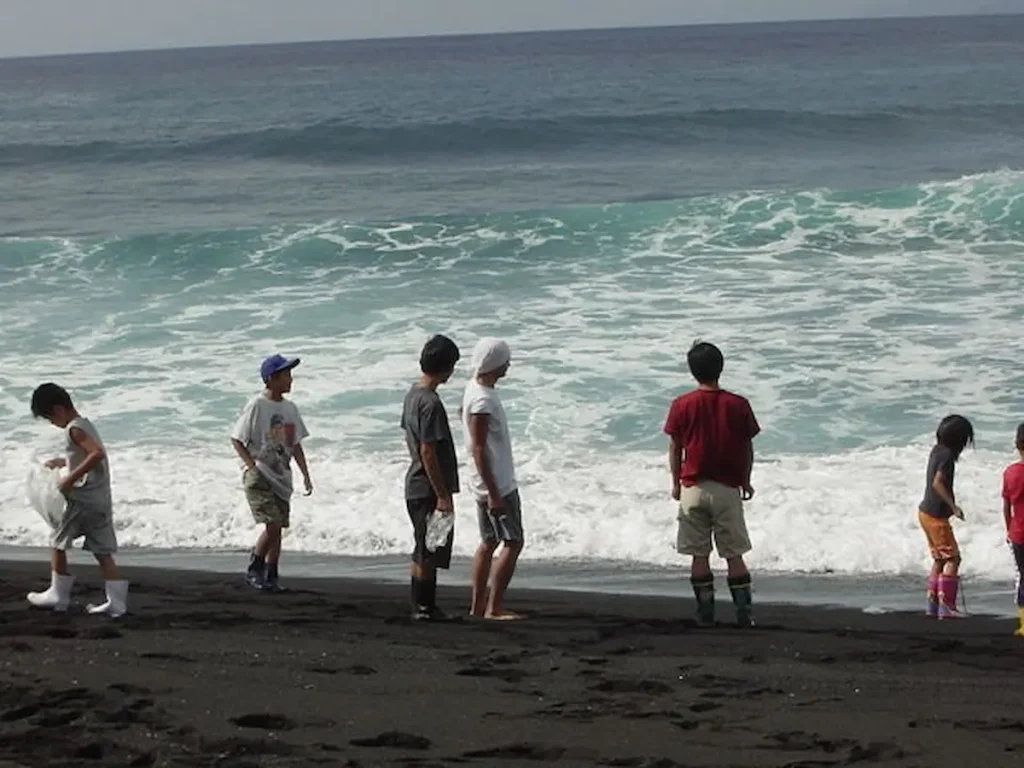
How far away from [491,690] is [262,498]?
8.99 feet

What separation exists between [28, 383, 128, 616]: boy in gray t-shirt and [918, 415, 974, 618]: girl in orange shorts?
Answer: 12.8 ft

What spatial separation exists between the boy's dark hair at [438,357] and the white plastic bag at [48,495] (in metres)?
1.78

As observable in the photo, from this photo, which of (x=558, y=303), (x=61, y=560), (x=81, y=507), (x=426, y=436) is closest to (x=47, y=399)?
(x=81, y=507)

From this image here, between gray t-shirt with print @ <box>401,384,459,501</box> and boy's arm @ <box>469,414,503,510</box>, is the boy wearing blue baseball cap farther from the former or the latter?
boy's arm @ <box>469,414,503,510</box>

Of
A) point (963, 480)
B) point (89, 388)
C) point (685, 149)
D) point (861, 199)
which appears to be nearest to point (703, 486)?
point (963, 480)

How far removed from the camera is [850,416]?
1335cm

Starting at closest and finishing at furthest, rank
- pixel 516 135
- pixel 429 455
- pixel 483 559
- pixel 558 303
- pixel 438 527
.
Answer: pixel 429 455, pixel 438 527, pixel 483 559, pixel 558 303, pixel 516 135

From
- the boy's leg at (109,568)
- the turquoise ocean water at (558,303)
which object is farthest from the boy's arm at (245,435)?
the turquoise ocean water at (558,303)

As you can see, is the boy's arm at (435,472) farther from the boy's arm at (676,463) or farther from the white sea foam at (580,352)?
the white sea foam at (580,352)

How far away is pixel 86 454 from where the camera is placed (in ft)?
24.2

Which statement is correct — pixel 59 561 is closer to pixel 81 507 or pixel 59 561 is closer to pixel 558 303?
pixel 81 507

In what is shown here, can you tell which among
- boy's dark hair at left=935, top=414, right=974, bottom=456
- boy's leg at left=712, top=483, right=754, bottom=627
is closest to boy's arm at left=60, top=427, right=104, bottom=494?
boy's leg at left=712, top=483, right=754, bottom=627

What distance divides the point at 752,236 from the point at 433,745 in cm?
1863

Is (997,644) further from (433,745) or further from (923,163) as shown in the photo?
(923,163)
